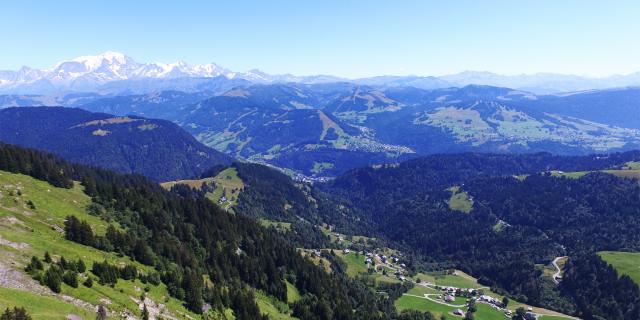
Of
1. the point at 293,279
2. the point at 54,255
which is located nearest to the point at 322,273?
the point at 293,279

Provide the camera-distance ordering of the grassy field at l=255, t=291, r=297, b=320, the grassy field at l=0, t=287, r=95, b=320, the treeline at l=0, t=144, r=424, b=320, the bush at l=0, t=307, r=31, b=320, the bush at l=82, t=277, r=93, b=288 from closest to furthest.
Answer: the bush at l=0, t=307, r=31, b=320, the grassy field at l=0, t=287, r=95, b=320, the bush at l=82, t=277, r=93, b=288, the treeline at l=0, t=144, r=424, b=320, the grassy field at l=255, t=291, r=297, b=320

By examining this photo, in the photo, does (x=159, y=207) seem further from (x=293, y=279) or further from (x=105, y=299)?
(x=105, y=299)

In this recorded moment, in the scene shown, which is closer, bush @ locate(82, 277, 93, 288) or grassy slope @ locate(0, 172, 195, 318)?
grassy slope @ locate(0, 172, 195, 318)

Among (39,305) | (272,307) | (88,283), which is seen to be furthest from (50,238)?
(272,307)

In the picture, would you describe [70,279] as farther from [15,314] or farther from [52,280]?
[15,314]

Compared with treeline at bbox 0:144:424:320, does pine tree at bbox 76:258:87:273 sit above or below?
above

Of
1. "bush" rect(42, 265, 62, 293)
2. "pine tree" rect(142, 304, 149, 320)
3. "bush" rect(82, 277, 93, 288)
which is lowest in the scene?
"pine tree" rect(142, 304, 149, 320)

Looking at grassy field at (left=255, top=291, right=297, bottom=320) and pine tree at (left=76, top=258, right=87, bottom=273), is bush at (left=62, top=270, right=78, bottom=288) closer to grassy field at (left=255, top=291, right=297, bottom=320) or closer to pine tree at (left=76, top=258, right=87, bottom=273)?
pine tree at (left=76, top=258, right=87, bottom=273)

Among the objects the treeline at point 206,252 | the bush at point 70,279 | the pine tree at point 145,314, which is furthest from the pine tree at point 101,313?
the treeline at point 206,252

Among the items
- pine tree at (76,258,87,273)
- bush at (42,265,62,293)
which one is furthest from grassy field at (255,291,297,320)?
bush at (42,265,62,293)
